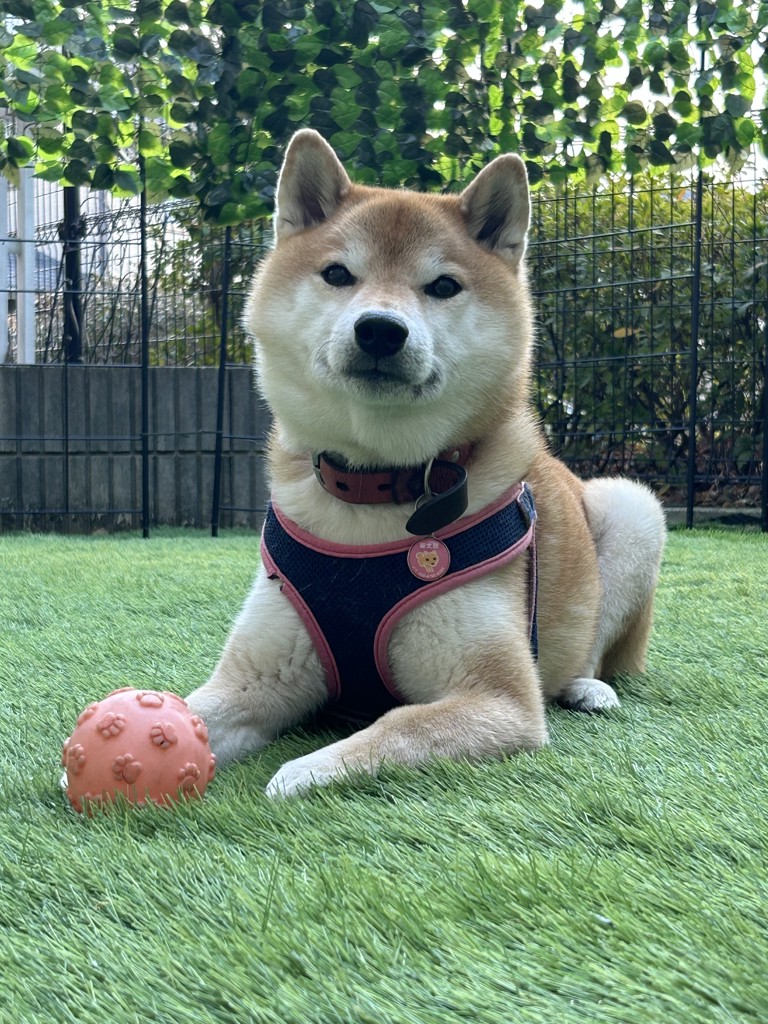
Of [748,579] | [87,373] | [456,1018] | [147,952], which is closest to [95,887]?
[147,952]

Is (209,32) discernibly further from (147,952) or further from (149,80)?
(147,952)

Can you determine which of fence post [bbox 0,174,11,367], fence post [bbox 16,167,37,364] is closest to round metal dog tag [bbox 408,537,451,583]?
fence post [bbox 0,174,11,367]

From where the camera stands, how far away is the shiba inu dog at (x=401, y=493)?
2.05 metres

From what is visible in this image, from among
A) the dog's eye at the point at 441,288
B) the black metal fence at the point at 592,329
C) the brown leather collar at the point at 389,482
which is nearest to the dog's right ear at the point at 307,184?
the dog's eye at the point at 441,288

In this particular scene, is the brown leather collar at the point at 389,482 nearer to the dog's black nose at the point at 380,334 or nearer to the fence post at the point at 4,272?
the dog's black nose at the point at 380,334

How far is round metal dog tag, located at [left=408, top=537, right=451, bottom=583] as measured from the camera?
2.06 meters

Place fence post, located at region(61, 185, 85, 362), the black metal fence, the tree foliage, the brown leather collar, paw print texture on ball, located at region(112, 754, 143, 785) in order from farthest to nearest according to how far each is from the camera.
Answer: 1. fence post, located at region(61, 185, 85, 362)
2. the black metal fence
3. the tree foliage
4. the brown leather collar
5. paw print texture on ball, located at region(112, 754, 143, 785)

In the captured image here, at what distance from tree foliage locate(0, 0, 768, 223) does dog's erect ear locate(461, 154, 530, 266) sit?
123 inches

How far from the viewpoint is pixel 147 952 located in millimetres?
1131

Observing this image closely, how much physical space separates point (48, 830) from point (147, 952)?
1.63 ft

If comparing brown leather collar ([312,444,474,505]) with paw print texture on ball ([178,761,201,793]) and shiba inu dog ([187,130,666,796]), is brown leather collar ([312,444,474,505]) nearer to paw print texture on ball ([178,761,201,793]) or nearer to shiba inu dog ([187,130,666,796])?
shiba inu dog ([187,130,666,796])

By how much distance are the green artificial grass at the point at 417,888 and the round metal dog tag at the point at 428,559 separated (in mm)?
389

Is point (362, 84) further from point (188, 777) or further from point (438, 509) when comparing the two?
point (188, 777)

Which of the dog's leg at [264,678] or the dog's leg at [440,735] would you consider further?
the dog's leg at [264,678]
